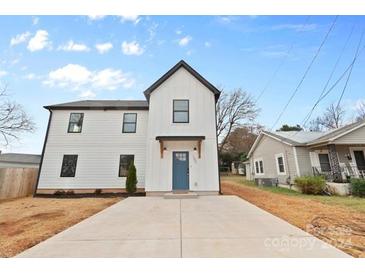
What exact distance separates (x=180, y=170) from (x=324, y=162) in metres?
10.5

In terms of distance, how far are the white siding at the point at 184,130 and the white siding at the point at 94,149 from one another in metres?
1.64

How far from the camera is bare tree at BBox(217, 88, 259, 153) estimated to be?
83.0 feet

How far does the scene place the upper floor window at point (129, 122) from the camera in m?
11.0

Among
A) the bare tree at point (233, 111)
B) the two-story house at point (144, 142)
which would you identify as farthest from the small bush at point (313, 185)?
the bare tree at point (233, 111)

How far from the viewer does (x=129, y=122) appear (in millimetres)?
11094

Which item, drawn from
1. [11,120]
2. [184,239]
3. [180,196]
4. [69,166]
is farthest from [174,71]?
[11,120]

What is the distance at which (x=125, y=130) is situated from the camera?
1095cm

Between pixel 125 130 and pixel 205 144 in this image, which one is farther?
pixel 125 130

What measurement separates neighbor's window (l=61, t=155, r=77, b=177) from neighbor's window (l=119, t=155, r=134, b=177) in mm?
2770
